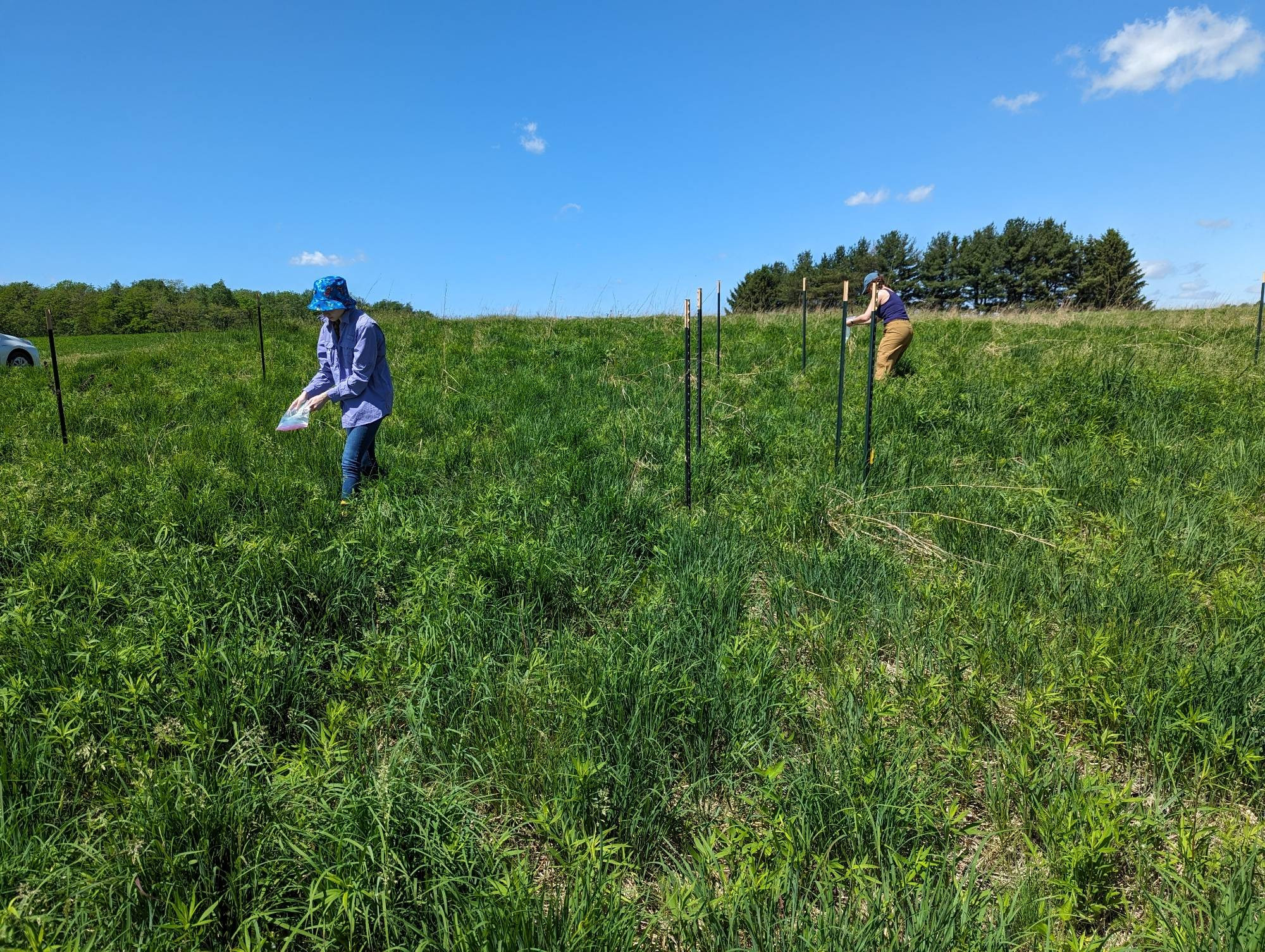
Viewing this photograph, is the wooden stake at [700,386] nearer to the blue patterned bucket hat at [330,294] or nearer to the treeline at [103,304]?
the blue patterned bucket hat at [330,294]

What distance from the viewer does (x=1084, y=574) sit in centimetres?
338

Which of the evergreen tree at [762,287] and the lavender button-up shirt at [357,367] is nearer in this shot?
the lavender button-up shirt at [357,367]

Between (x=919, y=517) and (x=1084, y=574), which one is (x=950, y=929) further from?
(x=919, y=517)

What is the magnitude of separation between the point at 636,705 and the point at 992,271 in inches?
3245

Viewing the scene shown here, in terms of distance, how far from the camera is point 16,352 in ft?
45.2

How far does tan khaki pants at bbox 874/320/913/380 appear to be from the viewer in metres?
8.97

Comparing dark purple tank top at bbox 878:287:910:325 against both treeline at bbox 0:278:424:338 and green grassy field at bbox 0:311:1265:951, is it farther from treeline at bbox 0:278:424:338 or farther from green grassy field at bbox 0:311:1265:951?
treeline at bbox 0:278:424:338

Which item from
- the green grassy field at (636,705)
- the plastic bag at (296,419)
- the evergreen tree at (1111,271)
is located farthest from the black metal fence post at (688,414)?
the evergreen tree at (1111,271)

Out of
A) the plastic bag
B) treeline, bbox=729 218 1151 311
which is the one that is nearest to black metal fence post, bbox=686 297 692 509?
the plastic bag

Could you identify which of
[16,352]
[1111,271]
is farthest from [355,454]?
[1111,271]

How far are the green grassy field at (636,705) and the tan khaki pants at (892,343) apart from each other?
3801 mm

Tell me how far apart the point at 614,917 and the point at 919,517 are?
136 inches

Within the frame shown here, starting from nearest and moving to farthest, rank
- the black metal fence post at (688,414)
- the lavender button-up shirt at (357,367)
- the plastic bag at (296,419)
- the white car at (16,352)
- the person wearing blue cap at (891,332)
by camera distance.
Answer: the black metal fence post at (688,414) < the plastic bag at (296,419) < the lavender button-up shirt at (357,367) < the person wearing blue cap at (891,332) < the white car at (16,352)

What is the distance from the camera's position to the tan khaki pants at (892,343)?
8.97 metres
